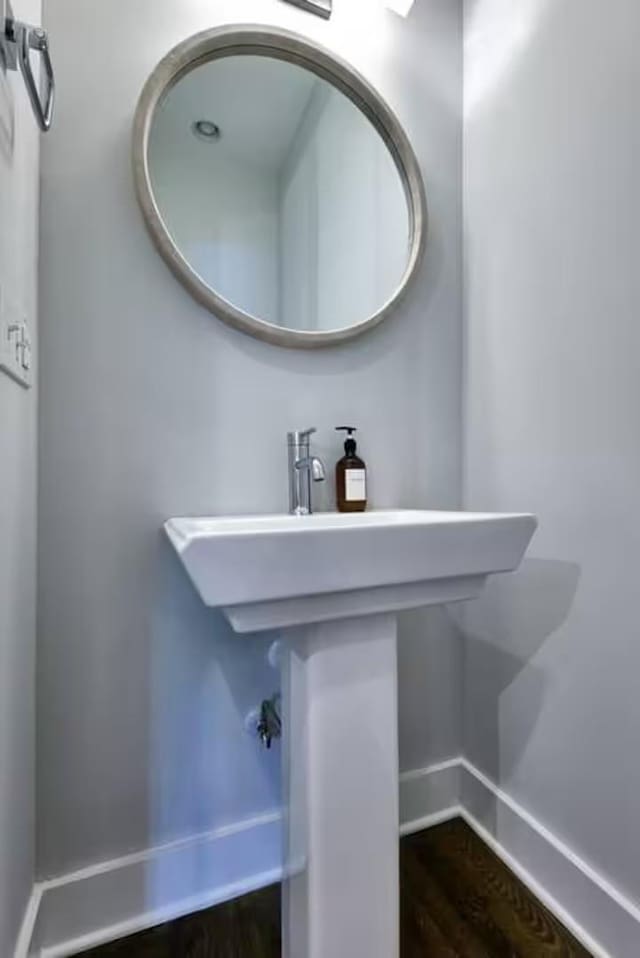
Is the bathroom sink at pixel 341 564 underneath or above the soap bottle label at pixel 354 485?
underneath

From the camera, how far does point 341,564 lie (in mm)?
692

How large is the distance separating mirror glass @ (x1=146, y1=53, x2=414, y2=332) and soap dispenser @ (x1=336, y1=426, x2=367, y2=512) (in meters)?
0.32

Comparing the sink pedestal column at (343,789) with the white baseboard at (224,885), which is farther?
the white baseboard at (224,885)

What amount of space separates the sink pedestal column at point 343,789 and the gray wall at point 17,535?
0.43 metres

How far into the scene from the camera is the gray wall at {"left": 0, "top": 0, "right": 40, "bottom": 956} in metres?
0.69

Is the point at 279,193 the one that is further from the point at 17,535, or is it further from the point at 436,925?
the point at 436,925

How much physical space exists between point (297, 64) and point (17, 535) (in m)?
1.24

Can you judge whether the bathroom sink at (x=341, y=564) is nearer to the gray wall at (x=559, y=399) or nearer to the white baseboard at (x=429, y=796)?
the gray wall at (x=559, y=399)

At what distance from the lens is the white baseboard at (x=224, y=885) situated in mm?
889

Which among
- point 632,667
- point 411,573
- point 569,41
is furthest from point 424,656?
point 569,41

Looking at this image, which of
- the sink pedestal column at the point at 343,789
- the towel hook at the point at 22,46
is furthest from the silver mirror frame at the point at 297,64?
the sink pedestal column at the point at 343,789

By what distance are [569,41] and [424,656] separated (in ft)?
4.70

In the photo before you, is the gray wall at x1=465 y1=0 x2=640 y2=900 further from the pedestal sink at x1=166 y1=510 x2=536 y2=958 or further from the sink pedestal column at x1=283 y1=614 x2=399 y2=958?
the sink pedestal column at x1=283 y1=614 x2=399 y2=958

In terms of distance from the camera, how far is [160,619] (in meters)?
1.02
